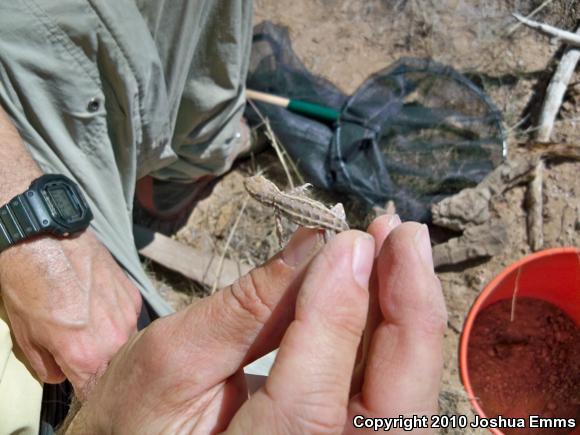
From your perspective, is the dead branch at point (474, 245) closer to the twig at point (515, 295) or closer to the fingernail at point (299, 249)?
the twig at point (515, 295)

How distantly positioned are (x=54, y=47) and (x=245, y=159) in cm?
224

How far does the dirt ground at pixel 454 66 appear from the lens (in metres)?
3.17

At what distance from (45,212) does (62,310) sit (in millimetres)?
322

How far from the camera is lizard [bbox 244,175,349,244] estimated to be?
1.75 m

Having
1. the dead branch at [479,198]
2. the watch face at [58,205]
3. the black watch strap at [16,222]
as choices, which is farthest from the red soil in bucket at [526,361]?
the black watch strap at [16,222]

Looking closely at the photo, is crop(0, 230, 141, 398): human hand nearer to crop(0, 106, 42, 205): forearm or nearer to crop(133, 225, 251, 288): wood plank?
crop(0, 106, 42, 205): forearm

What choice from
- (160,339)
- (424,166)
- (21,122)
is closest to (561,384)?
(424,166)

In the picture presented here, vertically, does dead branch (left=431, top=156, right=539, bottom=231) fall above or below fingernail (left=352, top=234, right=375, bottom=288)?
below

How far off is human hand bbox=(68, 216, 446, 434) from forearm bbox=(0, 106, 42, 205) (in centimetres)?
78

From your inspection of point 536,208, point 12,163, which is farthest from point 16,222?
point 536,208

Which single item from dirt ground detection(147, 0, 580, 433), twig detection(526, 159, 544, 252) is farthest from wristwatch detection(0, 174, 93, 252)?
twig detection(526, 159, 544, 252)

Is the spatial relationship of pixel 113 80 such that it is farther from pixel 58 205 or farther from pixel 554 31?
pixel 554 31

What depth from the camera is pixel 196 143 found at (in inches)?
120

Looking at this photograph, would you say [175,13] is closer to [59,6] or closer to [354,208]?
[59,6]
